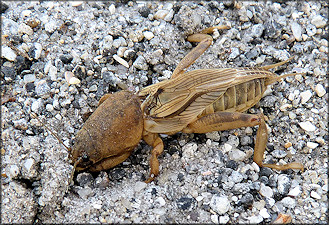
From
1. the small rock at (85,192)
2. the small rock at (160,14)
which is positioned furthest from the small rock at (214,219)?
the small rock at (160,14)

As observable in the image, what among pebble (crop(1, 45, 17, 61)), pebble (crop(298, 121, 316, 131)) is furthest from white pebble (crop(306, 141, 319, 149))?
pebble (crop(1, 45, 17, 61))

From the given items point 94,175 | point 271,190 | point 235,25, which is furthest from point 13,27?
point 271,190

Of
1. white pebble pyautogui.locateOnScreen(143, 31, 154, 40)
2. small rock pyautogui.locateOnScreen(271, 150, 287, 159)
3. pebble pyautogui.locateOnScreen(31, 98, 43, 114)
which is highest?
white pebble pyautogui.locateOnScreen(143, 31, 154, 40)

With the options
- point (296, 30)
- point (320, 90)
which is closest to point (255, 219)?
point (320, 90)

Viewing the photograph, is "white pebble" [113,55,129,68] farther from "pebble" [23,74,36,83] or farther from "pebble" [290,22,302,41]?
"pebble" [290,22,302,41]

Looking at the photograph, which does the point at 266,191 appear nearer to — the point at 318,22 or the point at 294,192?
the point at 294,192
